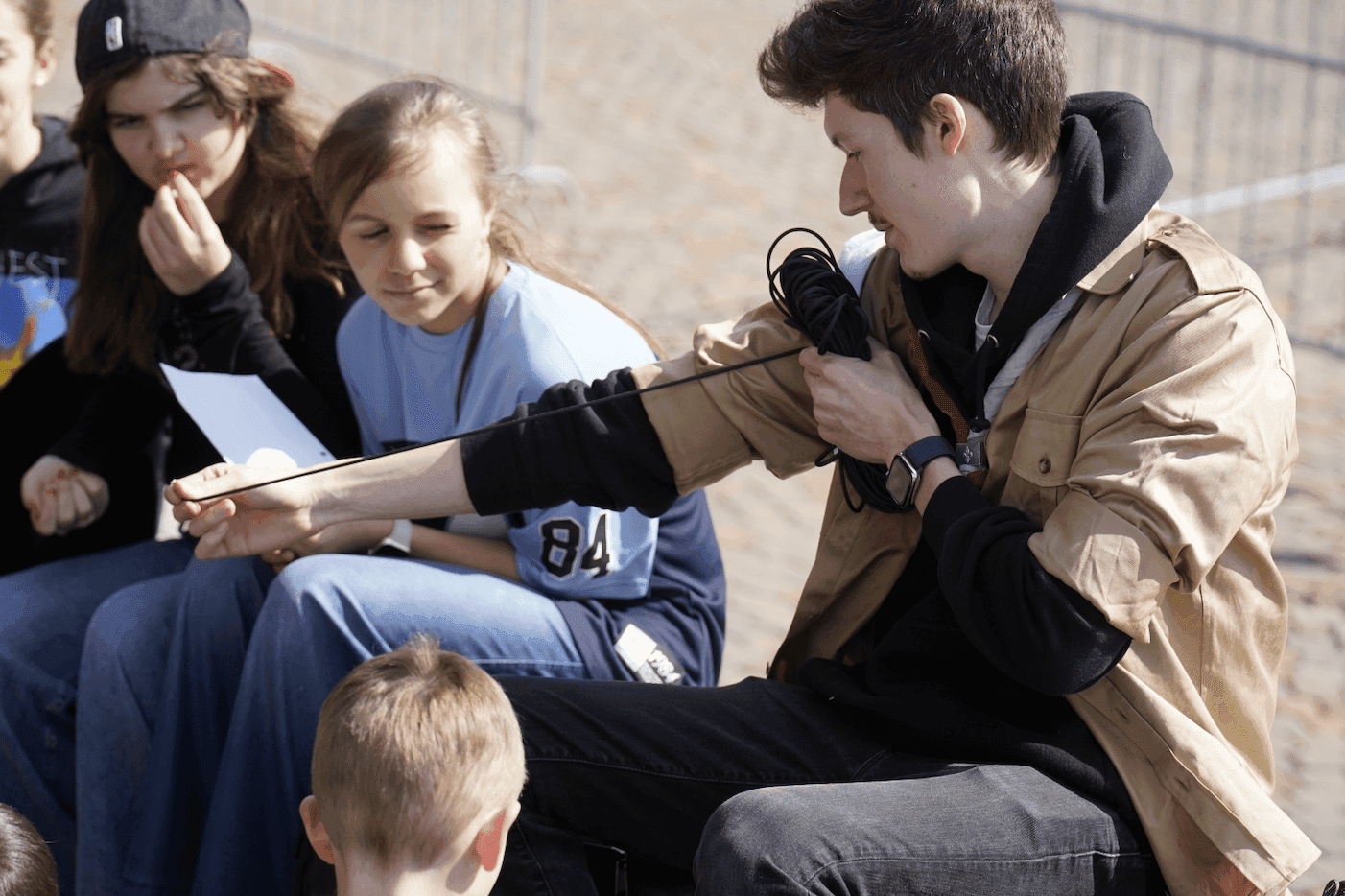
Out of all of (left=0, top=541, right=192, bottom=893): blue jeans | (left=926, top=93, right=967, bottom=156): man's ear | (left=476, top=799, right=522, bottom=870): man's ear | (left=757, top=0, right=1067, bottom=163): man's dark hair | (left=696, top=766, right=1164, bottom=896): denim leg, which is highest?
(left=757, top=0, right=1067, bottom=163): man's dark hair

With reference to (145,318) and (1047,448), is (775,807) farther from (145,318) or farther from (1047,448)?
(145,318)

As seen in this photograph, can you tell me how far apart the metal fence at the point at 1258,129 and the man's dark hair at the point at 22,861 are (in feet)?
17.8

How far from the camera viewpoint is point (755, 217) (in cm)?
780

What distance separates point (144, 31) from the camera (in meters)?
2.94

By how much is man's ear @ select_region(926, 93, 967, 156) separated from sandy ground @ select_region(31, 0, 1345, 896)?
1.13 ft

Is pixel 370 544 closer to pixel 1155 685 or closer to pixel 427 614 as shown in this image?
pixel 427 614

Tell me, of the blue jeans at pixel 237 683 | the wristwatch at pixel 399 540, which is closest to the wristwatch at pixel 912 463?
the blue jeans at pixel 237 683

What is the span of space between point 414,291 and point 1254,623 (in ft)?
5.34

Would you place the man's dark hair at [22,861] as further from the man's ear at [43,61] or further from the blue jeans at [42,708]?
the man's ear at [43,61]

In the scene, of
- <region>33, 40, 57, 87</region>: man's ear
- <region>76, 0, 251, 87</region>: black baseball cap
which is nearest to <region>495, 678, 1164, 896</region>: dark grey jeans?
<region>76, 0, 251, 87</region>: black baseball cap

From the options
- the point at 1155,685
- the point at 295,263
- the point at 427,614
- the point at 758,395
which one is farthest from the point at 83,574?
the point at 1155,685

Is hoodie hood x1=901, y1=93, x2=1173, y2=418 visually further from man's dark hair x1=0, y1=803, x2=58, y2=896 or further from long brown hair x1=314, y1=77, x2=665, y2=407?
man's dark hair x1=0, y1=803, x2=58, y2=896

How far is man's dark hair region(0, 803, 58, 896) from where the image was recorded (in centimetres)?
183

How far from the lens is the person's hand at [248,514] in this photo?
2.44 m
